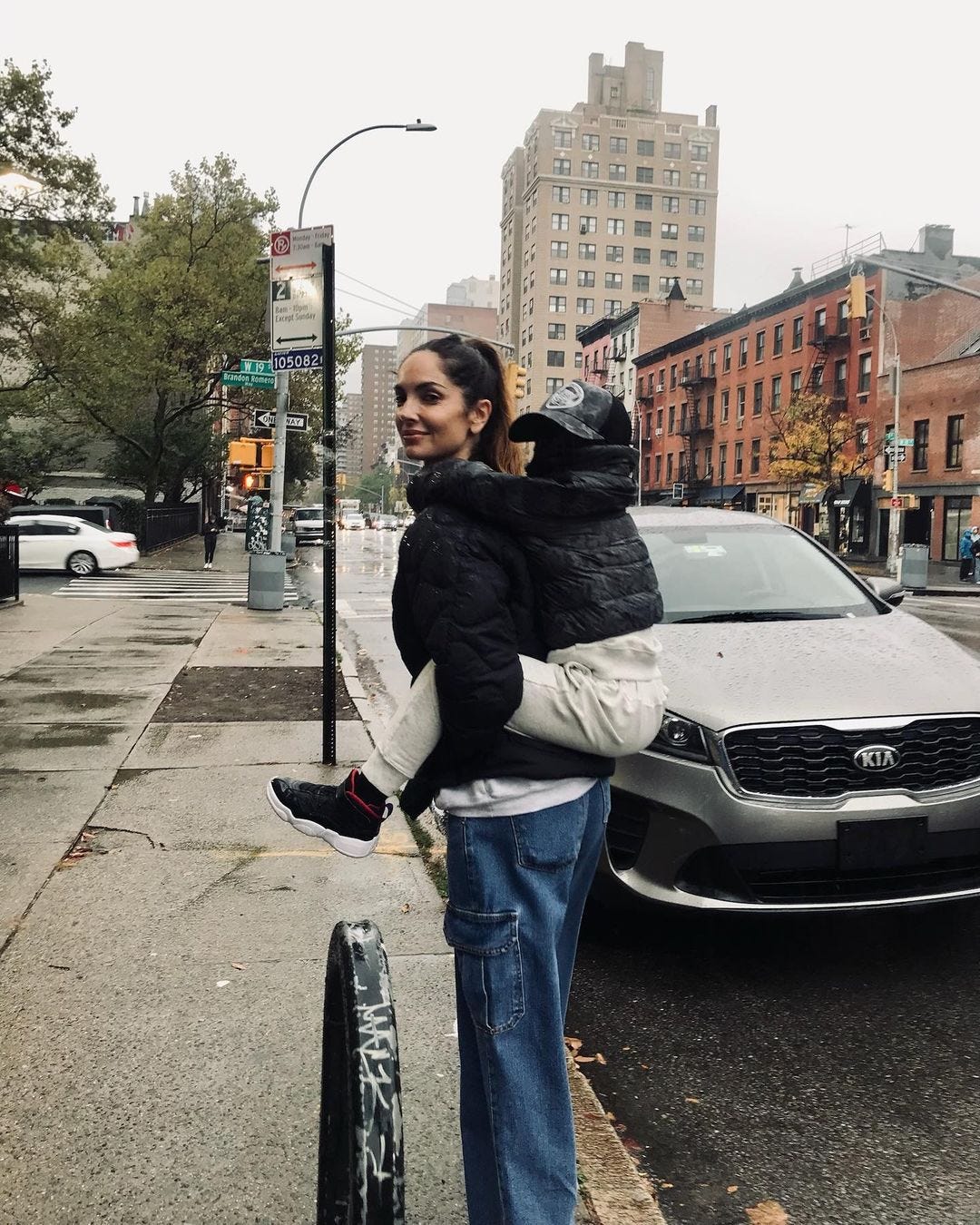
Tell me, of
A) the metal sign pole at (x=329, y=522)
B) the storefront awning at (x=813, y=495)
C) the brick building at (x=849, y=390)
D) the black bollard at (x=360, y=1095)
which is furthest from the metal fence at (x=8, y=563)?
the storefront awning at (x=813, y=495)

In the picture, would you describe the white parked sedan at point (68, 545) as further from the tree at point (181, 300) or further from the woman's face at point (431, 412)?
the woman's face at point (431, 412)

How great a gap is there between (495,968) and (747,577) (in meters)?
3.97

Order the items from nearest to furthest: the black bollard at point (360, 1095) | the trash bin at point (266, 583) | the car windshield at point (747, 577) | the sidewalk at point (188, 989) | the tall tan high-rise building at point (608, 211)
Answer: the black bollard at point (360, 1095) < the sidewalk at point (188, 989) < the car windshield at point (747, 577) < the trash bin at point (266, 583) < the tall tan high-rise building at point (608, 211)

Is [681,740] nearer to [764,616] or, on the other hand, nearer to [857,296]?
[764,616]

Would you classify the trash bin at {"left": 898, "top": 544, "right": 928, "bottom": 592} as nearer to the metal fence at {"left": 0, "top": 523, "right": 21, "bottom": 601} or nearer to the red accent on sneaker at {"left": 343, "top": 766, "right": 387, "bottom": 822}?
the metal fence at {"left": 0, "top": 523, "right": 21, "bottom": 601}

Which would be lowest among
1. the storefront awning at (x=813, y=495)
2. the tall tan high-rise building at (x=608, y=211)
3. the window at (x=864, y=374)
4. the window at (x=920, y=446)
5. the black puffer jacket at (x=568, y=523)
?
the black puffer jacket at (x=568, y=523)

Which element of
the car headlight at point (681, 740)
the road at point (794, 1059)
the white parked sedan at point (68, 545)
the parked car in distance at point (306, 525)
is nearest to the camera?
the road at point (794, 1059)

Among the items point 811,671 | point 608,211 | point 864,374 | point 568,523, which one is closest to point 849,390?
point 864,374

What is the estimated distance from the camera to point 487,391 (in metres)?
2.15

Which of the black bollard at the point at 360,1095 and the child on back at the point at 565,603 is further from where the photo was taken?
the child on back at the point at 565,603

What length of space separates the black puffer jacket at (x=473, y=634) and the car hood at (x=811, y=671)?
2.01 m

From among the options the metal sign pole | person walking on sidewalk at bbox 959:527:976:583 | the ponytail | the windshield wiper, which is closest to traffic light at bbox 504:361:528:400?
the ponytail

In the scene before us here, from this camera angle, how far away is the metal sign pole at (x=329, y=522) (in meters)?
6.40

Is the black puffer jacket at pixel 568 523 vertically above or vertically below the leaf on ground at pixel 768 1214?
above
